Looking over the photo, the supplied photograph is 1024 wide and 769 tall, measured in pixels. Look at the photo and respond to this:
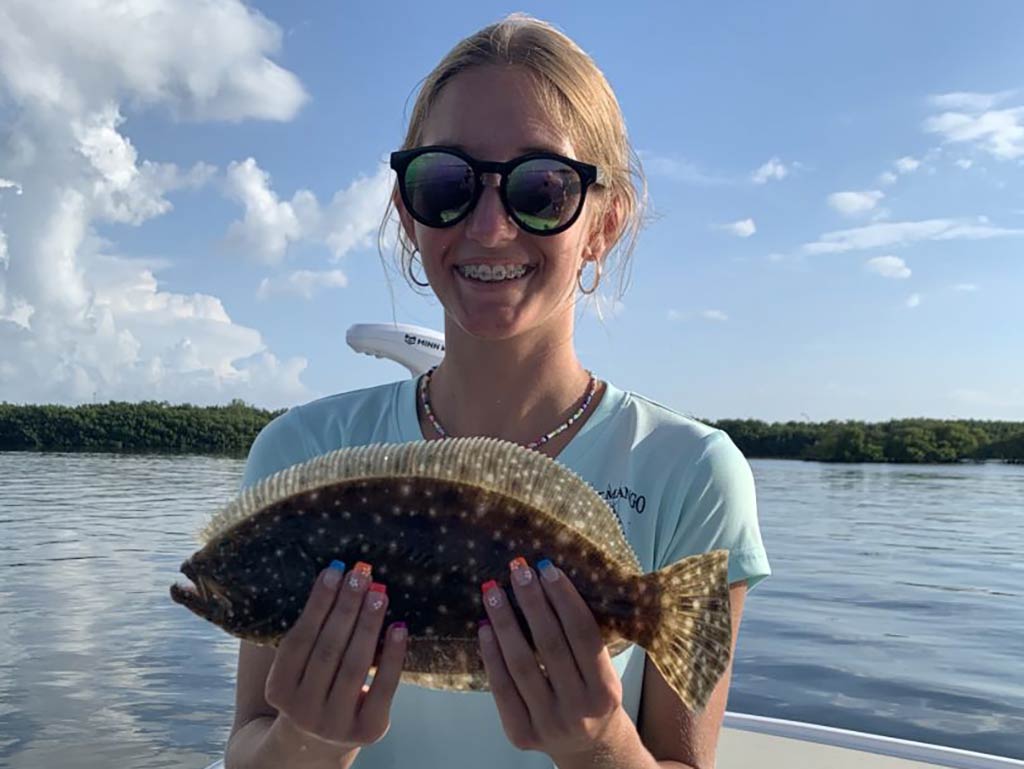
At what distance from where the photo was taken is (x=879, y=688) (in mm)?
11258

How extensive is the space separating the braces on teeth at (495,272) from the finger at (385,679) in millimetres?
1069

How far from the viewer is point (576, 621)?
2.37 m

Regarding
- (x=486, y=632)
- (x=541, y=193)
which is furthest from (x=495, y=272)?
(x=486, y=632)

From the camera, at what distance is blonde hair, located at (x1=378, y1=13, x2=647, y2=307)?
303 cm

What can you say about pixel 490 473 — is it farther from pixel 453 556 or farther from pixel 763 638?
pixel 763 638

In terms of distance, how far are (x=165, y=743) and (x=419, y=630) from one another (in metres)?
8.59

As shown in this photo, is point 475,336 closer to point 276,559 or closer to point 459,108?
point 459,108

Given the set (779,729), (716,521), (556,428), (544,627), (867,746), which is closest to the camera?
(544,627)

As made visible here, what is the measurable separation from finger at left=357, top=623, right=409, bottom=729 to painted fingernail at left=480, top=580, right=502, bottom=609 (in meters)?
0.23

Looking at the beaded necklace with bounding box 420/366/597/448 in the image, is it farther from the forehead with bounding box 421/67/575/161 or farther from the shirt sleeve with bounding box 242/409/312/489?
the forehead with bounding box 421/67/575/161

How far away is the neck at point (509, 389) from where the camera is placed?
322 cm

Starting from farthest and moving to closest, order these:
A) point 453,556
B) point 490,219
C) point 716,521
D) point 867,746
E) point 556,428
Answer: point 867,746 < point 556,428 < point 716,521 < point 490,219 < point 453,556

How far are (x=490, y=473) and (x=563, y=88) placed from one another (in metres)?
1.30

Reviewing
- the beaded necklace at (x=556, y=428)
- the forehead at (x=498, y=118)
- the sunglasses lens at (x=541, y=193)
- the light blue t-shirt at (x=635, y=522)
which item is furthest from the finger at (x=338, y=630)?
the forehead at (x=498, y=118)
